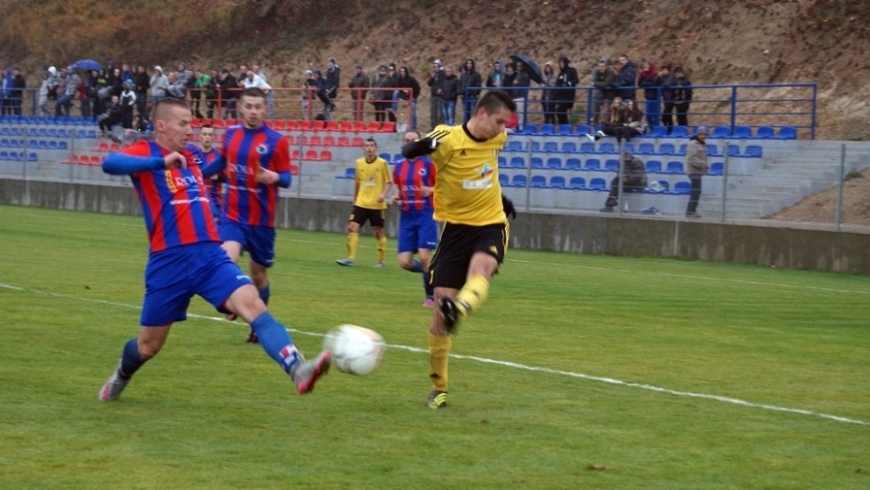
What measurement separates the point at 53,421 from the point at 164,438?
2.56ft

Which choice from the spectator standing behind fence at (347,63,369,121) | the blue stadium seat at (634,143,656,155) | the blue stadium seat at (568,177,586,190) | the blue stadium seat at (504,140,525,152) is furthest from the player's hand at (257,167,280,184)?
the spectator standing behind fence at (347,63,369,121)

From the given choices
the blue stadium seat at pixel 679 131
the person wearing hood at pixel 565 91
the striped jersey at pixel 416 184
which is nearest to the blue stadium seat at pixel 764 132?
the blue stadium seat at pixel 679 131

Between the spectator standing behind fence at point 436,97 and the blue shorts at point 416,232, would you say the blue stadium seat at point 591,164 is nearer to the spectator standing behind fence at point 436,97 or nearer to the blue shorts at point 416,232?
the spectator standing behind fence at point 436,97

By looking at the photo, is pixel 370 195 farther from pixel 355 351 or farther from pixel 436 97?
pixel 355 351

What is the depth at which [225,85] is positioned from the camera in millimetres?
38812

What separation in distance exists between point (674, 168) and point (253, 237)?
612 inches

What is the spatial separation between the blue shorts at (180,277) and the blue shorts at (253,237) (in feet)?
10.6

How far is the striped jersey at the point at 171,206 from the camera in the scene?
7.85 m

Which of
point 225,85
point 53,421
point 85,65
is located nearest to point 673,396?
point 53,421

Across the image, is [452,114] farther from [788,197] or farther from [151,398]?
[151,398]

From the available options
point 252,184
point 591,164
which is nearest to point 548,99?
point 591,164

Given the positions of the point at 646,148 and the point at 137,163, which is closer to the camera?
the point at 137,163

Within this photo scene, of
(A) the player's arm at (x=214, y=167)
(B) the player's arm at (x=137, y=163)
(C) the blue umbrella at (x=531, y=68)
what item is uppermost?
(C) the blue umbrella at (x=531, y=68)

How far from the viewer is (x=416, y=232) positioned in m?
17.1
